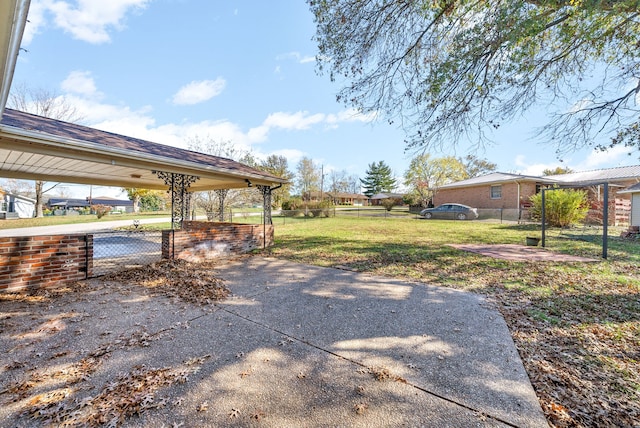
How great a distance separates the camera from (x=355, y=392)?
6.62 ft

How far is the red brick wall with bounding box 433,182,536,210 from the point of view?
19953 millimetres

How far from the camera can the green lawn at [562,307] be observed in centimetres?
197

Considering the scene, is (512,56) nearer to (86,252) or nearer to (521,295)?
(521,295)

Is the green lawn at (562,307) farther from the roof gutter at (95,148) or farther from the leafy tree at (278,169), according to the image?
the leafy tree at (278,169)

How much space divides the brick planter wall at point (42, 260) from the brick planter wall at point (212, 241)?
1482 millimetres

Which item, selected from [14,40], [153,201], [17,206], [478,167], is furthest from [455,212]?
[17,206]

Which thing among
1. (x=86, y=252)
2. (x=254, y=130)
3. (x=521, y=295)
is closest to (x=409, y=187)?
(x=254, y=130)

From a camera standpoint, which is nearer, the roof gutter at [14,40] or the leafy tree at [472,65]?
the roof gutter at [14,40]

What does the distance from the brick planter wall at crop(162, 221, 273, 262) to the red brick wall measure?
20468 mm

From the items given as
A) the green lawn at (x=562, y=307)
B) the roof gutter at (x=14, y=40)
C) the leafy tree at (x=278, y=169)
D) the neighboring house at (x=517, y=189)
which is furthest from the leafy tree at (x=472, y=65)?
the leafy tree at (x=278, y=169)

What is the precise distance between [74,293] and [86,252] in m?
1.01

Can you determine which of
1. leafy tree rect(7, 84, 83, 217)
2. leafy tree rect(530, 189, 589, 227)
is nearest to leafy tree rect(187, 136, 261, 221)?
leafy tree rect(7, 84, 83, 217)

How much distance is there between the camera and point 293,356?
2492mm

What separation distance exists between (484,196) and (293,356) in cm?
Answer: 2508
